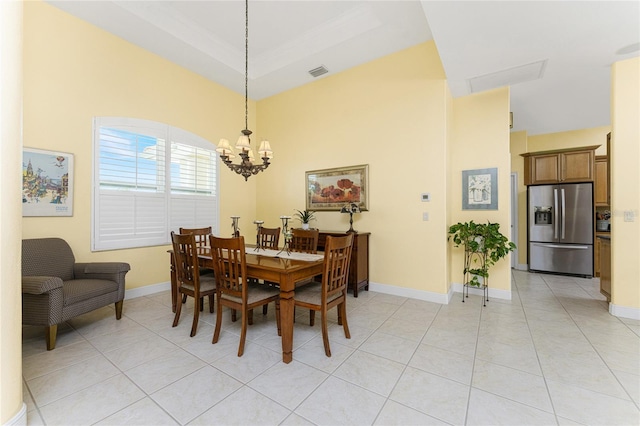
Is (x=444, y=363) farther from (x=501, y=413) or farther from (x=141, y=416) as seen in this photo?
(x=141, y=416)

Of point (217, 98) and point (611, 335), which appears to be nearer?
point (611, 335)

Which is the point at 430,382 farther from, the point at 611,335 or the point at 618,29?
the point at 618,29

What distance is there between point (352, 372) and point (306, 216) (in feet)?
8.71

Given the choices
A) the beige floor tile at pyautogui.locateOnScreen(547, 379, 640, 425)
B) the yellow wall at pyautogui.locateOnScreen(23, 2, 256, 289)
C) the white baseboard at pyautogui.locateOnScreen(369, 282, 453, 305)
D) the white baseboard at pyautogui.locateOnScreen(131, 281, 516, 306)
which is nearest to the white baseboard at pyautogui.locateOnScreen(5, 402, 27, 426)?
the yellow wall at pyautogui.locateOnScreen(23, 2, 256, 289)

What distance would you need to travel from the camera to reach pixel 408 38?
139 inches

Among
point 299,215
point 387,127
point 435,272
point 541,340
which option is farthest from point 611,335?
point 299,215

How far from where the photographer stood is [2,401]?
134 centimetres

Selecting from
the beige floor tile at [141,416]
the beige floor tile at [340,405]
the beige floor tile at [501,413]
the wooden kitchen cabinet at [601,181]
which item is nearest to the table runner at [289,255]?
the beige floor tile at [340,405]

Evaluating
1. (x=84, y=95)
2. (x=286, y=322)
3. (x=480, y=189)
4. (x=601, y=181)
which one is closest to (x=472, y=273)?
(x=480, y=189)

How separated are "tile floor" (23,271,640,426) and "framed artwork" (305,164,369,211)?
185cm

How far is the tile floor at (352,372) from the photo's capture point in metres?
1.57

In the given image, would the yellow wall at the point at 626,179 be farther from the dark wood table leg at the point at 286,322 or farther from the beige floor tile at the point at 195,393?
the beige floor tile at the point at 195,393

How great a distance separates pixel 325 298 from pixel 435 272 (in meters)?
1.96

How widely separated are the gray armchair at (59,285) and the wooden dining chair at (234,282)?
1.33 meters
